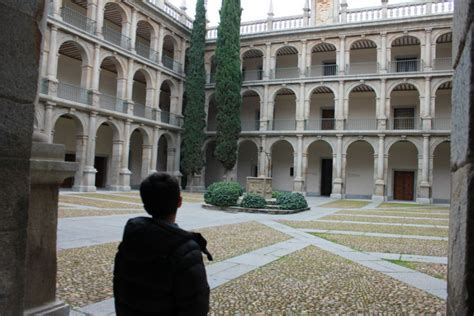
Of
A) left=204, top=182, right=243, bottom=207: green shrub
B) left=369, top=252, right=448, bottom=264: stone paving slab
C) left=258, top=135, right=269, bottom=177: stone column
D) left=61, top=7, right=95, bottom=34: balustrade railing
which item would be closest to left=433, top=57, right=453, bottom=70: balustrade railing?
left=258, top=135, right=269, bottom=177: stone column

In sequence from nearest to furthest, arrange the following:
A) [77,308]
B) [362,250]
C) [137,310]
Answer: [137,310] → [77,308] → [362,250]

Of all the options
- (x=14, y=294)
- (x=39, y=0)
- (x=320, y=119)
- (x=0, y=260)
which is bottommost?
(x=14, y=294)

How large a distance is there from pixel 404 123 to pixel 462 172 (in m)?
30.7

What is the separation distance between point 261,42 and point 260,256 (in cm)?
2810

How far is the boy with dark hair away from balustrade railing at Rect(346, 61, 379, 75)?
3103 cm

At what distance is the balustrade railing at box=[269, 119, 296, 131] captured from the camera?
33.1 metres

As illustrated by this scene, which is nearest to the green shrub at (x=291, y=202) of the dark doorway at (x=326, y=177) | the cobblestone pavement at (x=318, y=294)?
the cobblestone pavement at (x=318, y=294)

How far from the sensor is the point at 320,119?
103ft

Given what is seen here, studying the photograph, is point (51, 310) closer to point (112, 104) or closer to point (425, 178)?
point (112, 104)

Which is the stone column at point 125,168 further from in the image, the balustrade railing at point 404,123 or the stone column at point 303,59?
the balustrade railing at point 404,123

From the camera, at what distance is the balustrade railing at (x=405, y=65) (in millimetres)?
29477

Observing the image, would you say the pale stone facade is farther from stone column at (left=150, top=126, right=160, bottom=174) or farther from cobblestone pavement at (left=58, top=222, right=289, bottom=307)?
cobblestone pavement at (left=58, top=222, right=289, bottom=307)

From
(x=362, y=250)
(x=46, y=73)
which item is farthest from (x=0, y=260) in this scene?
(x=46, y=73)

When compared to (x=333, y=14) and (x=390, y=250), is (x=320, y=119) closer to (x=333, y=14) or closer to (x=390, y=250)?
(x=333, y=14)
